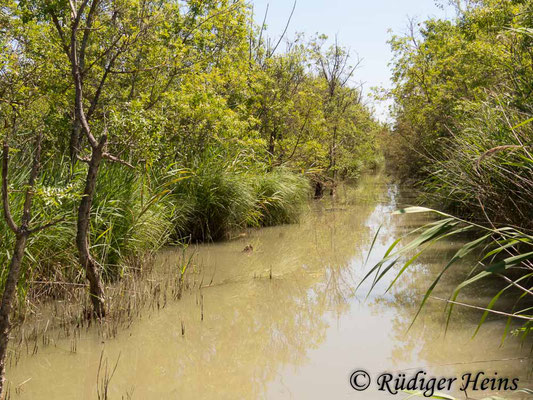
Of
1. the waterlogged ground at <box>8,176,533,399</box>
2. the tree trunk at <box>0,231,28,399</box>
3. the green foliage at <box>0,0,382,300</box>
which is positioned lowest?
the waterlogged ground at <box>8,176,533,399</box>

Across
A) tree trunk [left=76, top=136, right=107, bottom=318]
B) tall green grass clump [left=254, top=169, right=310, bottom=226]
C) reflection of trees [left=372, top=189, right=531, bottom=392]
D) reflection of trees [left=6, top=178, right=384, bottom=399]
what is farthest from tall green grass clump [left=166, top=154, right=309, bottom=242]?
reflection of trees [left=372, top=189, right=531, bottom=392]

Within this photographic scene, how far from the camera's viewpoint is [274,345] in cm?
461

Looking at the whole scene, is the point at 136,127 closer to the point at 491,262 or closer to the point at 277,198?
the point at 491,262

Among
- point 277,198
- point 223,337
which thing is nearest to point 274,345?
point 223,337

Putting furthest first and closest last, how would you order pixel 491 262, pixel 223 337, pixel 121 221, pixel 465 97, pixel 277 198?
pixel 465 97 < pixel 277 198 < pixel 121 221 < pixel 491 262 < pixel 223 337

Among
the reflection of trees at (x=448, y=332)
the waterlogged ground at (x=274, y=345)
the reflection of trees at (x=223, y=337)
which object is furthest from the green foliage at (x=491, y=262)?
the reflection of trees at (x=223, y=337)

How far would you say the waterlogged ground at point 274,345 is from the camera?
3729 mm

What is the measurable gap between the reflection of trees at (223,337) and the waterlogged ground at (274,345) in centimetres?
1

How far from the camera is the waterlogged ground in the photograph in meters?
3.73

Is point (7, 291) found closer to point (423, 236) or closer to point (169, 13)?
point (423, 236)

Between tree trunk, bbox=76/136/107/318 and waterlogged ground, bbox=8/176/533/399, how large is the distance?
0.33 meters

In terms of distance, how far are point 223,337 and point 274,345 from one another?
54cm

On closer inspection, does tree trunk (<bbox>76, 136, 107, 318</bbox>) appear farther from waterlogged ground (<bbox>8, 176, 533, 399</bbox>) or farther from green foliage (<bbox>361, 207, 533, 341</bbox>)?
green foliage (<bbox>361, 207, 533, 341</bbox>)

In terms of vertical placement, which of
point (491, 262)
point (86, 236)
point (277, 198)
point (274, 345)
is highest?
point (277, 198)
